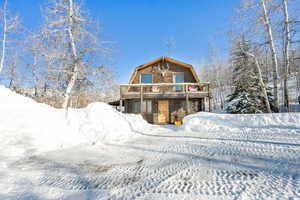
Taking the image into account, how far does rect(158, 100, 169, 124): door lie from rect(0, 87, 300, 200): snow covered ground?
332 inches

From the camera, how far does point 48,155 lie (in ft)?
Answer: 13.0

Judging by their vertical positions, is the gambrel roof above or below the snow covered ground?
above

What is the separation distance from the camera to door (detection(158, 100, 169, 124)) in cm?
1412

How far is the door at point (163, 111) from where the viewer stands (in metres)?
14.1

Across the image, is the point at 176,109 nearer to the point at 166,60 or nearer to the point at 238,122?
the point at 166,60

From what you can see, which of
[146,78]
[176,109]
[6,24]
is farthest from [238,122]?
[6,24]

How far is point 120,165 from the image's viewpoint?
3.19m

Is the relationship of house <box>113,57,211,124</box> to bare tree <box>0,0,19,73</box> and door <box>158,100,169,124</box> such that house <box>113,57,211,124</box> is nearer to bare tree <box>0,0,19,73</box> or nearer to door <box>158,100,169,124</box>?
door <box>158,100,169,124</box>

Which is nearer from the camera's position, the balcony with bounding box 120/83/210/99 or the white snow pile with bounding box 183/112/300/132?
the white snow pile with bounding box 183/112/300/132

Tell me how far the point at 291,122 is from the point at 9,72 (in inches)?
1053

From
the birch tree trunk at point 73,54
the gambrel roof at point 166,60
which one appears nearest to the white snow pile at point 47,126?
the birch tree trunk at point 73,54

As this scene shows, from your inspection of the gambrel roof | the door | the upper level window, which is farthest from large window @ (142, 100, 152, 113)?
the gambrel roof

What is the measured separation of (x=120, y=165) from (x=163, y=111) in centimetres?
1125

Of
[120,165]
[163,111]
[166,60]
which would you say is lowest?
[120,165]
